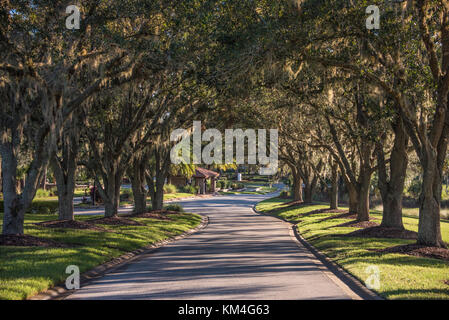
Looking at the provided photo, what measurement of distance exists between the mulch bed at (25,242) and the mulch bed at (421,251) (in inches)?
397

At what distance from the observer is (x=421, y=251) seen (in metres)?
14.1

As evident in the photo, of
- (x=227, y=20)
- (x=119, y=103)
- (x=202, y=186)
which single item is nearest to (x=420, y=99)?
(x=227, y=20)

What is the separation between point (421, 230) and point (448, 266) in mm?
2770

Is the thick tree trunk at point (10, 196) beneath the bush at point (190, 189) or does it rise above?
above

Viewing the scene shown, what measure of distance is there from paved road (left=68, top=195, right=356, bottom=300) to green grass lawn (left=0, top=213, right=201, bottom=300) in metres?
0.88

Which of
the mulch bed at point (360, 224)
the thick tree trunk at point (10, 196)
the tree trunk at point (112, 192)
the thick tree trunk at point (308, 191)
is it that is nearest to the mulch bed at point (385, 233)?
the mulch bed at point (360, 224)

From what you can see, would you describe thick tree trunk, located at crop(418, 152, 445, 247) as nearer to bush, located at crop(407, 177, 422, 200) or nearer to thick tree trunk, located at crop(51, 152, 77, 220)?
thick tree trunk, located at crop(51, 152, 77, 220)

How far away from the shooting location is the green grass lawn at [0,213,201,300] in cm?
938

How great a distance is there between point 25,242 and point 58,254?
1808 mm

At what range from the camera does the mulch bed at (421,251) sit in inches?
536

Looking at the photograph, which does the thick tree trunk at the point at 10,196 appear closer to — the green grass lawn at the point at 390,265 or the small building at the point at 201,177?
the green grass lawn at the point at 390,265

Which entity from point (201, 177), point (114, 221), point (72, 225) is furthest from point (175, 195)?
point (72, 225)

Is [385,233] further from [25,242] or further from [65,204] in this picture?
[65,204]

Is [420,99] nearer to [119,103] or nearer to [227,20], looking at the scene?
[227,20]
